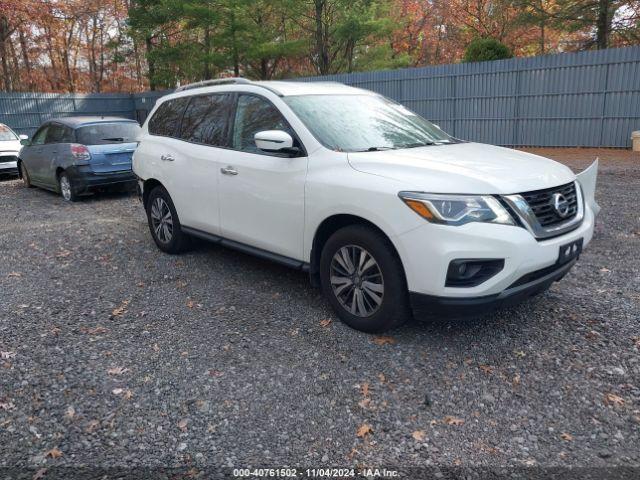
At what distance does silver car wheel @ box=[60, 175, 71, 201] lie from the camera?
33.2ft

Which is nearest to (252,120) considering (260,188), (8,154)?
(260,188)

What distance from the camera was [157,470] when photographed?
262 centimetres

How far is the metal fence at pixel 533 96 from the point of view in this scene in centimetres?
1380

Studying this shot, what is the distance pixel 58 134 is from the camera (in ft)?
34.4

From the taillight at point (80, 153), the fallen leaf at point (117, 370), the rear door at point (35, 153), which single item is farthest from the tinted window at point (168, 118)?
the rear door at point (35, 153)

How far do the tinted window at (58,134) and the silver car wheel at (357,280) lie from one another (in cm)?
795

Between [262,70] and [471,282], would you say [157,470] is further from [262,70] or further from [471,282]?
[262,70]

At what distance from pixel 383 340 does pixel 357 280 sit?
46cm

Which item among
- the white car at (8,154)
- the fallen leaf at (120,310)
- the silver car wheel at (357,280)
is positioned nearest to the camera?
the silver car wheel at (357,280)

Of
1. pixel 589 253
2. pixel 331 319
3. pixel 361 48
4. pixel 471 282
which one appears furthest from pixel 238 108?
pixel 361 48

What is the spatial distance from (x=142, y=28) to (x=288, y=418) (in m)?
27.1

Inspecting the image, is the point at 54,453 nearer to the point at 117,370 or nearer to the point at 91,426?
the point at 91,426

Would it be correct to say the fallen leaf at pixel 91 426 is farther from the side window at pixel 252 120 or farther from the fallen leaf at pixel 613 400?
the fallen leaf at pixel 613 400

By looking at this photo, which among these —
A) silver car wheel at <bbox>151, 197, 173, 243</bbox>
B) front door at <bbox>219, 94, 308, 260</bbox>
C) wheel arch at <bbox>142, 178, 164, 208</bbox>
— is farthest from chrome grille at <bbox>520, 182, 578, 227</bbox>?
wheel arch at <bbox>142, 178, 164, 208</bbox>
